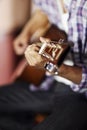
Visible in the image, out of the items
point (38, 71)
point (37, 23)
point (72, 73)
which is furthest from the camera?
point (37, 23)

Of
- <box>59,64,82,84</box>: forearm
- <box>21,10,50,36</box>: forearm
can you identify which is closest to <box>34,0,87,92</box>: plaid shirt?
<box>59,64,82,84</box>: forearm

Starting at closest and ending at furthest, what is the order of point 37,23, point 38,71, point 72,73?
point 72,73
point 38,71
point 37,23

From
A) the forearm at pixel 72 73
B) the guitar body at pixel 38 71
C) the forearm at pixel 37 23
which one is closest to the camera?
the forearm at pixel 72 73

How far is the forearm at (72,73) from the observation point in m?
1.02

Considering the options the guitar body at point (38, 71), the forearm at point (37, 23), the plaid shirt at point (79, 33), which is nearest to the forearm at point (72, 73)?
the plaid shirt at point (79, 33)

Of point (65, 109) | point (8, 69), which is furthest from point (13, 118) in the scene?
point (8, 69)

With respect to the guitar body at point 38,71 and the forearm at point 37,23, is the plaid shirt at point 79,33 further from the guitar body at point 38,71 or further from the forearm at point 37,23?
the forearm at point 37,23

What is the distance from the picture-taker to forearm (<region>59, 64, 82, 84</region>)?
1.02 m

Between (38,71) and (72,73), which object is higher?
(72,73)

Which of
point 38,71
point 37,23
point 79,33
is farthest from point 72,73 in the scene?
point 37,23

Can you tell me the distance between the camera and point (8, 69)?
1906 mm

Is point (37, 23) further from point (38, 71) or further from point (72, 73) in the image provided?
point (72, 73)

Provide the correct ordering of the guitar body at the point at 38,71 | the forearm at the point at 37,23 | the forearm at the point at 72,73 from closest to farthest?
the forearm at the point at 72,73
the guitar body at the point at 38,71
the forearm at the point at 37,23

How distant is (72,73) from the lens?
1.04m
